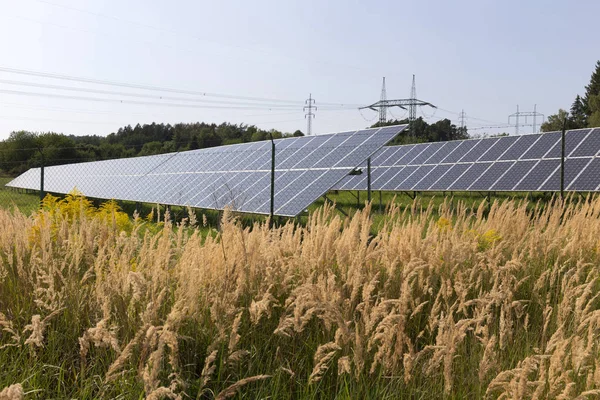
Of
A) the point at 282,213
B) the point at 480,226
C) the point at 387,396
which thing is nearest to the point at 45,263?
the point at 387,396

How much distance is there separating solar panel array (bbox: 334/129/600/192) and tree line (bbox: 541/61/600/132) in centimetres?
3319

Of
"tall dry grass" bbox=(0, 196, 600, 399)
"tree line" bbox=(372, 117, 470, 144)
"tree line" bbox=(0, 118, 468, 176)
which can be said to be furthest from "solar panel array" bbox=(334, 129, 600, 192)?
"tree line" bbox=(372, 117, 470, 144)

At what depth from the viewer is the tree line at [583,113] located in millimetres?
50562

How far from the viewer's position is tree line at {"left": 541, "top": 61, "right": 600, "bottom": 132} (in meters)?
50.6

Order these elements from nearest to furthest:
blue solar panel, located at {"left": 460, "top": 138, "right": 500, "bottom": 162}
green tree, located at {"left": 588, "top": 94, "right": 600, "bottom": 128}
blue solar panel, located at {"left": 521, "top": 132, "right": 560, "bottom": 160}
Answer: blue solar panel, located at {"left": 521, "top": 132, "right": 560, "bottom": 160}
blue solar panel, located at {"left": 460, "top": 138, "right": 500, "bottom": 162}
green tree, located at {"left": 588, "top": 94, "right": 600, "bottom": 128}

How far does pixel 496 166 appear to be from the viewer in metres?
16.4

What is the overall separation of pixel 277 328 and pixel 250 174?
10770mm

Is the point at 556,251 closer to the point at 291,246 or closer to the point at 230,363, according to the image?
the point at 291,246

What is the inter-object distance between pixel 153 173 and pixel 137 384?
55.6ft

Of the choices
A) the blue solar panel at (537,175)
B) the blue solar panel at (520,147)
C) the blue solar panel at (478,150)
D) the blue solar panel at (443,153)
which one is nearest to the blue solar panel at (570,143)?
the blue solar panel at (537,175)

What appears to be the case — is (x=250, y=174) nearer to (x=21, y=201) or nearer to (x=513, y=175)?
(x=513, y=175)

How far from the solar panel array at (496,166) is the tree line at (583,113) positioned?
3319 cm

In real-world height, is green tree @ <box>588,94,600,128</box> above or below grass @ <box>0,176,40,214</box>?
above

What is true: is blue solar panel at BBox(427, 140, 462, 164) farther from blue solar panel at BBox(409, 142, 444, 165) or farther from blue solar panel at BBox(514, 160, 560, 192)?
blue solar panel at BBox(514, 160, 560, 192)
